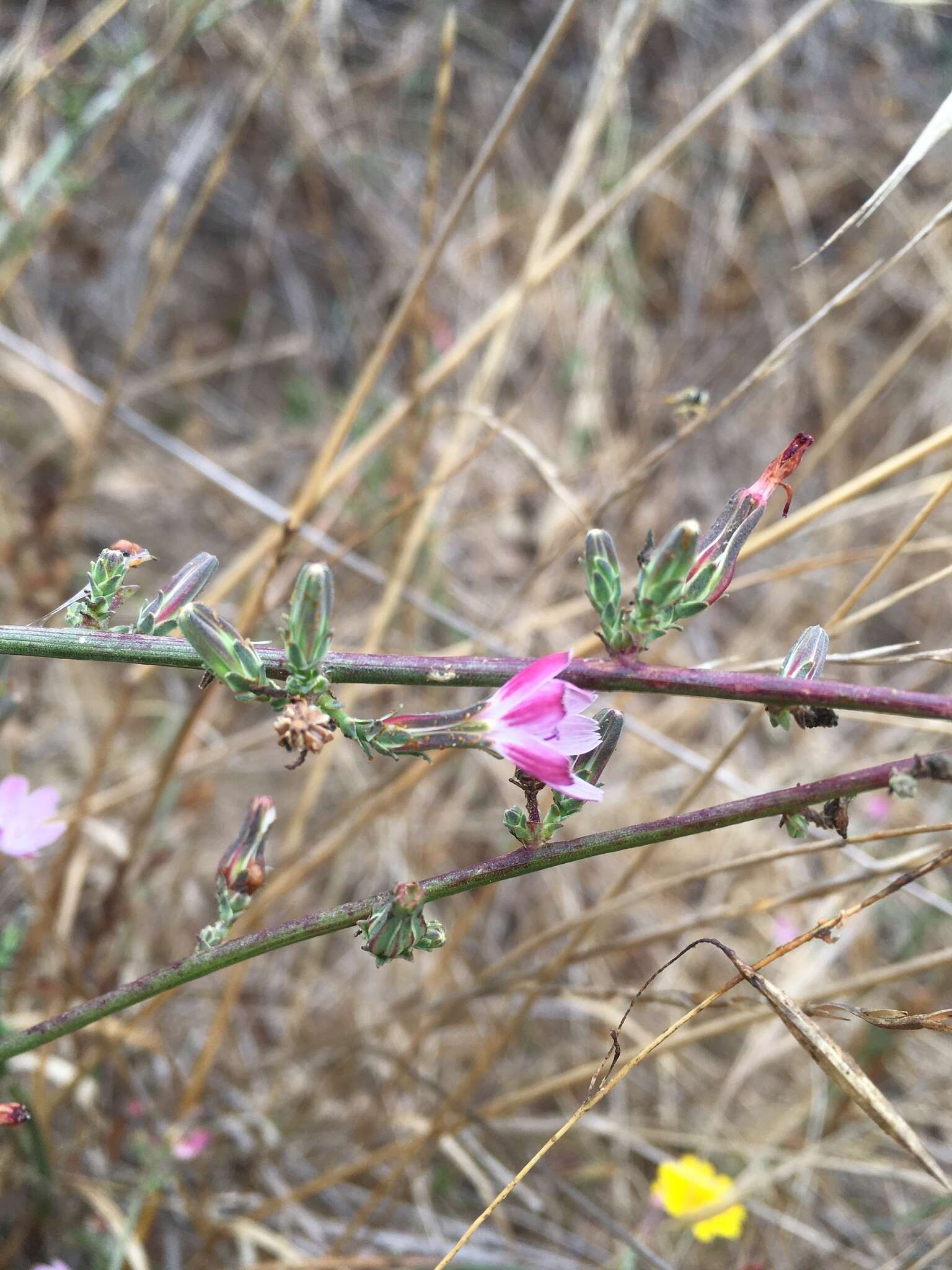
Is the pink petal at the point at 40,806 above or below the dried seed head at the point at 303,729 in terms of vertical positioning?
below

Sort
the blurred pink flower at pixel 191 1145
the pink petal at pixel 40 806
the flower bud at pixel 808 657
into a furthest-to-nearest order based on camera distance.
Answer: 1. the blurred pink flower at pixel 191 1145
2. the pink petal at pixel 40 806
3. the flower bud at pixel 808 657

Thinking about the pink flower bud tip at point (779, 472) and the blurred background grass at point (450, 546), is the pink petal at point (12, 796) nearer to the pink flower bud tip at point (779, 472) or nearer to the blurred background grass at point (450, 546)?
the blurred background grass at point (450, 546)

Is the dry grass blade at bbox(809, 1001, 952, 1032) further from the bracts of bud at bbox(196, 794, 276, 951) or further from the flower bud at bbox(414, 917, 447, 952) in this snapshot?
the bracts of bud at bbox(196, 794, 276, 951)

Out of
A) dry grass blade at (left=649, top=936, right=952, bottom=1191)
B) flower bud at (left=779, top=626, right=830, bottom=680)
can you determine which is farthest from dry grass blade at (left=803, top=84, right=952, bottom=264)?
dry grass blade at (left=649, top=936, right=952, bottom=1191)

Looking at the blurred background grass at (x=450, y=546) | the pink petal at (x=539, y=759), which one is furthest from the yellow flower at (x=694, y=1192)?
the pink petal at (x=539, y=759)

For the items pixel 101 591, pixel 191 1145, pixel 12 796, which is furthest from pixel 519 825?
pixel 191 1145

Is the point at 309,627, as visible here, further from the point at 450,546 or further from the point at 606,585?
the point at 450,546
